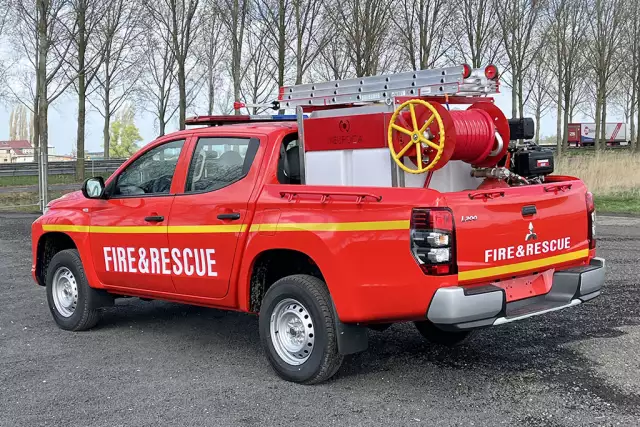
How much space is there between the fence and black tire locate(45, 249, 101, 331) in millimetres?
22286

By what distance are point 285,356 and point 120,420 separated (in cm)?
124

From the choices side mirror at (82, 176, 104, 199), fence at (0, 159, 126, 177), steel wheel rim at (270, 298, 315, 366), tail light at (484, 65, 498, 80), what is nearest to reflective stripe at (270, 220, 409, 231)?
steel wheel rim at (270, 298, 315, 366)

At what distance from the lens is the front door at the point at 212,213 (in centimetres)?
531

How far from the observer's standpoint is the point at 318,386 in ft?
16.2

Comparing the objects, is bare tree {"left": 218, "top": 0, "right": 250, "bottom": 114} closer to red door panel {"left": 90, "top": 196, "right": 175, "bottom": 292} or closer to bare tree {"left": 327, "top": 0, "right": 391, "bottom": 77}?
bare tree {"left": 327, "top": 0, "right": 391, "bottom": 77}

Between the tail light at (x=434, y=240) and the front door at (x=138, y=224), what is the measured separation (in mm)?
2344

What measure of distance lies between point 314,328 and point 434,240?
43.1 inches

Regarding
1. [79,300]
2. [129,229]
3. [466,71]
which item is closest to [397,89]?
[466,71]

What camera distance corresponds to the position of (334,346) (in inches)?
187

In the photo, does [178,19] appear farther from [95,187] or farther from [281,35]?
[95,187]

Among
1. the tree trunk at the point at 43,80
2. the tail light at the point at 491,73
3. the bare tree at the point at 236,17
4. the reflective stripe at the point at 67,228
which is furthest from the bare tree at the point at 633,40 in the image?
the reflective stripe at the point at 67,228

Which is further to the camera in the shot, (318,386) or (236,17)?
(236,17)

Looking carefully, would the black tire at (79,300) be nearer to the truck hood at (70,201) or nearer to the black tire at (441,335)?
the truck hood at (70,201)

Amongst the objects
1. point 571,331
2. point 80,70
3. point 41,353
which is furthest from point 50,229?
point 80,70
